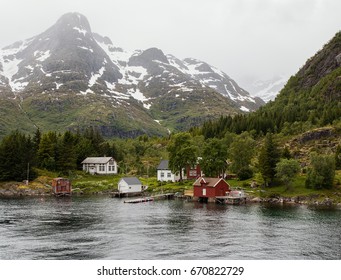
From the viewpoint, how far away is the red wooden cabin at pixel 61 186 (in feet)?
389

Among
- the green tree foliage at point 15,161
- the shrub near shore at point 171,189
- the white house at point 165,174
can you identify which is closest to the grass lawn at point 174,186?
the shrub near shore at point 171,189

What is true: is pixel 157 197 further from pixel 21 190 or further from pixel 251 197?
pixel 21 190

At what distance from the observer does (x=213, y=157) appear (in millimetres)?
118312

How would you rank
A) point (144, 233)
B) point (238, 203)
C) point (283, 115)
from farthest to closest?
point (283, 115) → point (238, 203) → point (144, 233)

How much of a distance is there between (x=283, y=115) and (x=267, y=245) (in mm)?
152568

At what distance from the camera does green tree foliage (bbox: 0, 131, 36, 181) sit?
4906 inches

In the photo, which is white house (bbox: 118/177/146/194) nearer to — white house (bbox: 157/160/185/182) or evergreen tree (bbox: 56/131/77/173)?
white house (bbox: 157/160/185/182)

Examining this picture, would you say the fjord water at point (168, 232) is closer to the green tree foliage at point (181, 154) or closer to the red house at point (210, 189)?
the red house at point (210, 189)

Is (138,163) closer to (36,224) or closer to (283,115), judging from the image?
(283,115)

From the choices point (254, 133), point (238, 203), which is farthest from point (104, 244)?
point (254, 133)

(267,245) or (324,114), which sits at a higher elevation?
(324,114)

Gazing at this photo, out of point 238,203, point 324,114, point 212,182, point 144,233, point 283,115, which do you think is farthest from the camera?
point 283,115

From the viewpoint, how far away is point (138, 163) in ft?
583

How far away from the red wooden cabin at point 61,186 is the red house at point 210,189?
4033 cm
